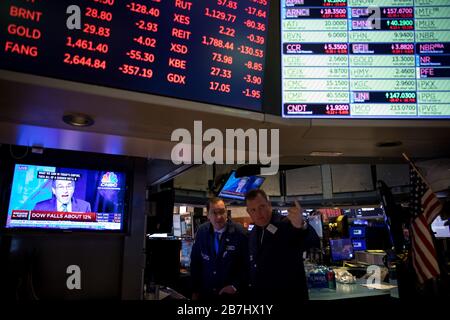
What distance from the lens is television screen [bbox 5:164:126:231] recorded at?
3520mm

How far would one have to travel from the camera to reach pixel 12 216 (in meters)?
3.45

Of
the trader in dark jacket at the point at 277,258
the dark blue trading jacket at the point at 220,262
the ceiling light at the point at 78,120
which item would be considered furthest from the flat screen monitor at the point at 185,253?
the ceiling light at the point at 78,120

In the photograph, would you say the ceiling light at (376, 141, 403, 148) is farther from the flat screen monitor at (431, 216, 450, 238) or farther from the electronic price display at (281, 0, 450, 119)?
the flat screen monitor at (431, 216, 450, 238)

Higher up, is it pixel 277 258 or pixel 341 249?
pixel 277 258

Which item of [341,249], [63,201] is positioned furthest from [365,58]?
[341,249]

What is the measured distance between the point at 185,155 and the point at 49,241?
187 cm

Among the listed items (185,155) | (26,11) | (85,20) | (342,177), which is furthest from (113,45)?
(342,177)

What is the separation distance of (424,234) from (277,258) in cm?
112

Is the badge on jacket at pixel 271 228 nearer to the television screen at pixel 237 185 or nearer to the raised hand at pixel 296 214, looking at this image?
the raised hand at pixel 296 214

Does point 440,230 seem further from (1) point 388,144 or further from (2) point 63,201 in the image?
(2) point 63,201

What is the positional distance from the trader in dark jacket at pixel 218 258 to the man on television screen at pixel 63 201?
4.22 feet

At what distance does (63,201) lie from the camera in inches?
145


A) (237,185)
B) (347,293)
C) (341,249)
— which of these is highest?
(237,185)

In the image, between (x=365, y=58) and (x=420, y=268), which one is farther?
(x=420, y=268)
